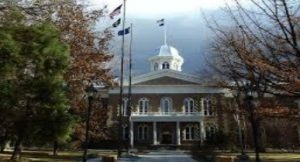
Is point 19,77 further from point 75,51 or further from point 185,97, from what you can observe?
point 185,97

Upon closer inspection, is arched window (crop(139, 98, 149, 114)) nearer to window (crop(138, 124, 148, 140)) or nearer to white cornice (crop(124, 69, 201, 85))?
window (crop(138, 124, 148, 140))

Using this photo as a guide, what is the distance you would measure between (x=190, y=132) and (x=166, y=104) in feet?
19.3

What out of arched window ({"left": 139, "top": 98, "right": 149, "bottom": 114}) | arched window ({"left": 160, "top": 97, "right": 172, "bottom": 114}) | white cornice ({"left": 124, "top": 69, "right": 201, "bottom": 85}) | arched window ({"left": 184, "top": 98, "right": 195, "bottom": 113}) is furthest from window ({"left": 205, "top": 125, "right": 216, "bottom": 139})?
arched window ({"left": 139, "top": 98, "right": 149, "bottom": 114})

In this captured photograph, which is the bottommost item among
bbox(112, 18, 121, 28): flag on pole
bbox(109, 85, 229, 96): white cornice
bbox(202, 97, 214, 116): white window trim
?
bbox(202, 97, 214, 116): white window trim

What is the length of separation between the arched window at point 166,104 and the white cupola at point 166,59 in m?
12.2

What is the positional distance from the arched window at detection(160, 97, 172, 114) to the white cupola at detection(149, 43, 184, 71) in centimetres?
1216

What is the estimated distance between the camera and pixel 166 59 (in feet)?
292

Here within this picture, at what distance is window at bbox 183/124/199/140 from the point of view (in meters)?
74.1

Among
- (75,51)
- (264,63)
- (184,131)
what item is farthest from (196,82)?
(264,63)

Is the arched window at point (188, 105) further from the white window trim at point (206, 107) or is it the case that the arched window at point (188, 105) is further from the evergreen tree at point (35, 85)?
the evergreen tree at point (35, 85)

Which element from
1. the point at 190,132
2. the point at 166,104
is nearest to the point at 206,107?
the point at 190,132

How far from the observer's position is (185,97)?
76.9 metres

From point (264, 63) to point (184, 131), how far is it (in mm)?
63212

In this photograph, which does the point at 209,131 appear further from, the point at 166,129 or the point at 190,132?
the point at 166,129
